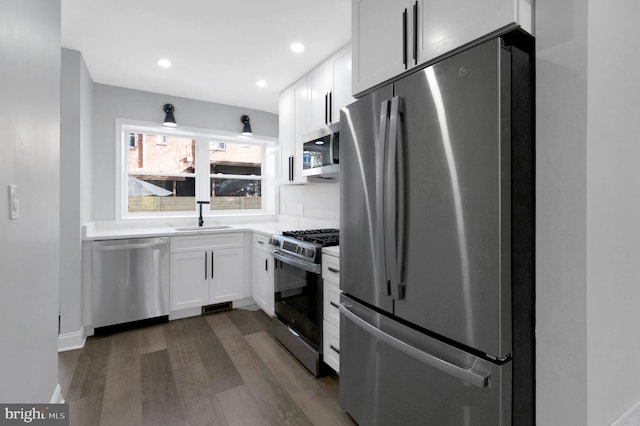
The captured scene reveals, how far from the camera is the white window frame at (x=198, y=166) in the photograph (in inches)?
138

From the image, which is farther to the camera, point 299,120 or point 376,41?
point 299,120

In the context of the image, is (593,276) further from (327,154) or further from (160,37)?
(160,37)

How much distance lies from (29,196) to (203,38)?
1.83 metres

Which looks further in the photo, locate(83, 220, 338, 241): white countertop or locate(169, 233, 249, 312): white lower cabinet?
locate(169, 233, 249, 312): white lower cabinet

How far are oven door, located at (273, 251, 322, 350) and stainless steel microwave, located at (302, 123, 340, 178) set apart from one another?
82 cm

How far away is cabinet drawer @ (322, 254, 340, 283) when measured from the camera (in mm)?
1976

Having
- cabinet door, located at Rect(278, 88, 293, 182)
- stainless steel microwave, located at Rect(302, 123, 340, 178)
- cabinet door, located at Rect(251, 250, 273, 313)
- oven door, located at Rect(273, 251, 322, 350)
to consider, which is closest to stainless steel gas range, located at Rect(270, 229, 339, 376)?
oven door, located at Rect(273, 251, 322, 350)

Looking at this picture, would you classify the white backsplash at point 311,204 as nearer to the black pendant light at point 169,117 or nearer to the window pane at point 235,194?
the window pane at point 235,194

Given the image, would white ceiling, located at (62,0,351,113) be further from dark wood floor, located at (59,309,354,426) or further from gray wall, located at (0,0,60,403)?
dark wood floor, located at (59,309,354,426)

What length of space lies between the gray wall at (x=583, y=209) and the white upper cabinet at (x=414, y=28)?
17cm

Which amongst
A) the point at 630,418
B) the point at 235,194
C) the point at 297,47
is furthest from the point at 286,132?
the point at 630,418

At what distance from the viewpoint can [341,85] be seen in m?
2.50

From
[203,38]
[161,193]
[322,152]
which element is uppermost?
[203,38]

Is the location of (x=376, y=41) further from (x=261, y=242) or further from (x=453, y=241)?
(x=261, y=242)
